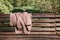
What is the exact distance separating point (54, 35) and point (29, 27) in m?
0.75

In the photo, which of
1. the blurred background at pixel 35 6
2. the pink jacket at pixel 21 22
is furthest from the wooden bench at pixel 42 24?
the blurred background at pixel 35 6

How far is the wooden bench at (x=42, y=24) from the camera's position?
6156 millimetres

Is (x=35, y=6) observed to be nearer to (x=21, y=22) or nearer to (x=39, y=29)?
(x=39, y=29)

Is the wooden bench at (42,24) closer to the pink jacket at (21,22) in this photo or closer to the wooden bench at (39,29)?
the wooden bench at (39,29)

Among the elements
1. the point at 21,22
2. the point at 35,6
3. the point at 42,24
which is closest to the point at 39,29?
the point at 42,24

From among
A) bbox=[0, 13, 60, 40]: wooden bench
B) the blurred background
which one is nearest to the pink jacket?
bbox=[0, 13, 60, 40]: wooden bench

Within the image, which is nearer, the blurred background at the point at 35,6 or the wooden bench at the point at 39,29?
the wooden bench at the point at 39,29

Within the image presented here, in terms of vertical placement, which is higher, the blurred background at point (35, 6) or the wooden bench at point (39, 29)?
the blurred background at point (35, 6)

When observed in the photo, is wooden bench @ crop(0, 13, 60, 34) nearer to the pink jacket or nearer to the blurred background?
the pink jacket

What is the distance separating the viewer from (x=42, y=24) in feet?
20.2

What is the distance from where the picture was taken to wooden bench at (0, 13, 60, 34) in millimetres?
6156

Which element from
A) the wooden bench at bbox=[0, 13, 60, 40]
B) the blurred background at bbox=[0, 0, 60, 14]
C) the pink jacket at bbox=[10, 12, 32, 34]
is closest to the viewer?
the pink jacket at bbox=[10, 12, 32, 34]

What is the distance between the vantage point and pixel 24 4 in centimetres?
968

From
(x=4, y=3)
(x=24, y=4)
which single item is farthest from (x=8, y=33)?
(x=24, y=4)
